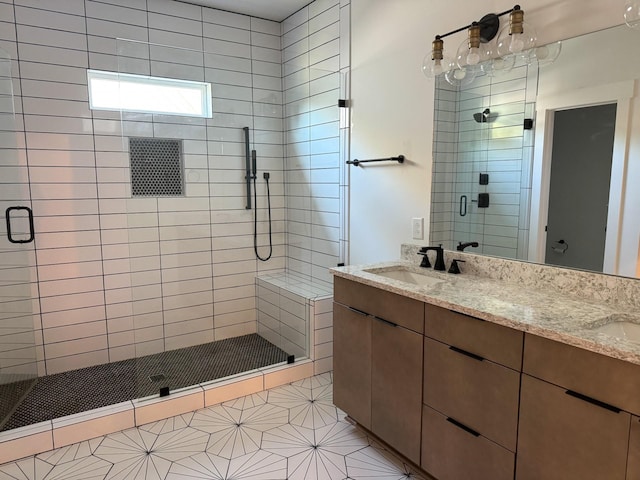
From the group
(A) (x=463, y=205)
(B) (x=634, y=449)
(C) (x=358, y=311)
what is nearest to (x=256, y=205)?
(C) (x=358, y=311)

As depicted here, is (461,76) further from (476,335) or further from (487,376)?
(487,376)

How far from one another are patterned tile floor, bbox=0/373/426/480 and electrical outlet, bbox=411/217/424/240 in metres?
1.14

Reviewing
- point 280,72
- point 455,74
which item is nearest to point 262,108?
point 280,72

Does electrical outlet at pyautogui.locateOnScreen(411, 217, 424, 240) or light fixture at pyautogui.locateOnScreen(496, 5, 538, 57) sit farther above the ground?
light fixture at pyautogui.locateOnScreen(496, 5, 538, 57)

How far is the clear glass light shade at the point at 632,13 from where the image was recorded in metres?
1.47

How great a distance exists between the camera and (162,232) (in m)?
3.17

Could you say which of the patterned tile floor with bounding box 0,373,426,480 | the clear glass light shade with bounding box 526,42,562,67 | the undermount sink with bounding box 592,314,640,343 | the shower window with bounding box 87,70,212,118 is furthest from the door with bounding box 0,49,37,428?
the undermount sink with bounding box 592,314,640,343

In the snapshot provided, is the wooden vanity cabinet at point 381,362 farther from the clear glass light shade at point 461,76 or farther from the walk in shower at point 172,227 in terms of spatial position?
the clear glass light shade at point 461,76

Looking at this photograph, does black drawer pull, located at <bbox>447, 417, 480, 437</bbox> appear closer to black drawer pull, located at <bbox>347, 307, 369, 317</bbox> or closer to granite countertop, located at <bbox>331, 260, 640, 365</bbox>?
granite countertop, located at <bbox>331, 260, 640, 365</bbox>

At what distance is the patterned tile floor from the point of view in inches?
78.9

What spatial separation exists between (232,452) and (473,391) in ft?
4.20

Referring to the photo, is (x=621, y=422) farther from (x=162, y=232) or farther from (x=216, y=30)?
(x=216, y=30)

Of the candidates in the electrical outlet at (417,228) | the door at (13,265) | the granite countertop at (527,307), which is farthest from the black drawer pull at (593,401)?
the door at (13,265)

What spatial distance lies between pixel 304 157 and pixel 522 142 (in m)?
1.85
